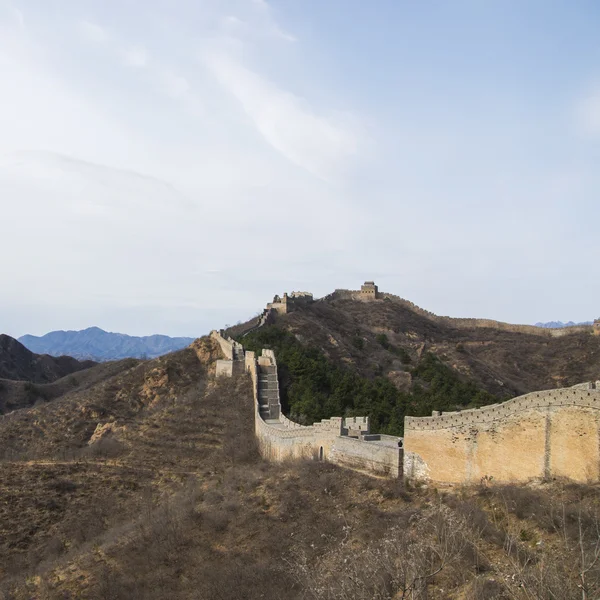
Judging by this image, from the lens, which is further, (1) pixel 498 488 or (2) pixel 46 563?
(2) pixel 46 563

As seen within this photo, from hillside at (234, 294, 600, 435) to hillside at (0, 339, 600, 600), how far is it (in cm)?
487

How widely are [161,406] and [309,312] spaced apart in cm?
2339

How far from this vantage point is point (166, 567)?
20094mm

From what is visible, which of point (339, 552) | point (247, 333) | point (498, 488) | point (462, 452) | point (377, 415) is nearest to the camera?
point (339, 552)

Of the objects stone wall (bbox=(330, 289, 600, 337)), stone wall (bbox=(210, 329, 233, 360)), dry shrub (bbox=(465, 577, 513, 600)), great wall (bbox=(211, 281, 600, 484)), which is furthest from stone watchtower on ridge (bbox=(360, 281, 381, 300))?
dry shrub (bbox=(465, 577, 513, 600))

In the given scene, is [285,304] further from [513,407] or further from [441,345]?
[513,407]

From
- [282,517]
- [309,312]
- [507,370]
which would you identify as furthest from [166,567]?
[507,370]

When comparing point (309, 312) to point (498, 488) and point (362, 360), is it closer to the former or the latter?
point (362, 360)

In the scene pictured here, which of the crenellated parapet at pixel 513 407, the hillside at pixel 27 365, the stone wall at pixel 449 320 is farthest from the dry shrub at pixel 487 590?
the hillside at pixel 27 365

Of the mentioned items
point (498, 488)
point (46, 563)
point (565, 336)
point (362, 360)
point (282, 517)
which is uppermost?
point (565, 336)

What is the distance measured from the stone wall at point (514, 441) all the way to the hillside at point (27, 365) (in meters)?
93.0

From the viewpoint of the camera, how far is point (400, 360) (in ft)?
182

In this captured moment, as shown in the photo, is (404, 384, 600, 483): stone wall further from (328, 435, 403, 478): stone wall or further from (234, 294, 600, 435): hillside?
(234, 294, 600, 435): hillside

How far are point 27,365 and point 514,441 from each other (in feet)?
359
